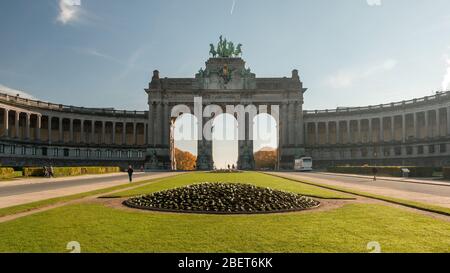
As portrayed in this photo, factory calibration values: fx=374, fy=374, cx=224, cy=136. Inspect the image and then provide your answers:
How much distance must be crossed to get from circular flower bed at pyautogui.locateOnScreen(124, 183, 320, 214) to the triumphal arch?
97867mm

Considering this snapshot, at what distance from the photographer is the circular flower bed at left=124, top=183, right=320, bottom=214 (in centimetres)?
1823

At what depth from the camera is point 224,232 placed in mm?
12438

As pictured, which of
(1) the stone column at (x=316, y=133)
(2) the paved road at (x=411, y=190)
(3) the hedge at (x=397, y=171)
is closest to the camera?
(2) the paved road at (x=411, y=190)

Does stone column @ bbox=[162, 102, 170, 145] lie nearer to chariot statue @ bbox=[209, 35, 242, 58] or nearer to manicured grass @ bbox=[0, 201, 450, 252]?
chariot statue @ bbox=[209, 35, 242, 58]

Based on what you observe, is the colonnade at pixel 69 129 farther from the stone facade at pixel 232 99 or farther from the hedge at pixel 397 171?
the hedge at pixel 397 171

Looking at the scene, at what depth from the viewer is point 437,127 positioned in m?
103

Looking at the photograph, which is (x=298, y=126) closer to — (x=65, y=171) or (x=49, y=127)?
(x=65, y=171)

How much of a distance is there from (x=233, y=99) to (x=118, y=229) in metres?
110

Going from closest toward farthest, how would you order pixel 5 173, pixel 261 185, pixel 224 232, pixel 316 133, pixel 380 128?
pixel 224 232 < pixel 261 185 < pixel 5 173 < pixel 380 128 < pixel 316 133

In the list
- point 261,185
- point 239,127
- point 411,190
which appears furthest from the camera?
point 239,127

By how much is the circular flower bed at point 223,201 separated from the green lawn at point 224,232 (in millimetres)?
1583

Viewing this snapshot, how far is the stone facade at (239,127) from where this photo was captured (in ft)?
373

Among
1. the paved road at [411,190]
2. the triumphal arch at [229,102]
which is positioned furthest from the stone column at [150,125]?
the paved road at [411,190]

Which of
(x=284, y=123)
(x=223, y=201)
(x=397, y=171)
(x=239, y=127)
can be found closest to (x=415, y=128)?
(x=284, y=123)
